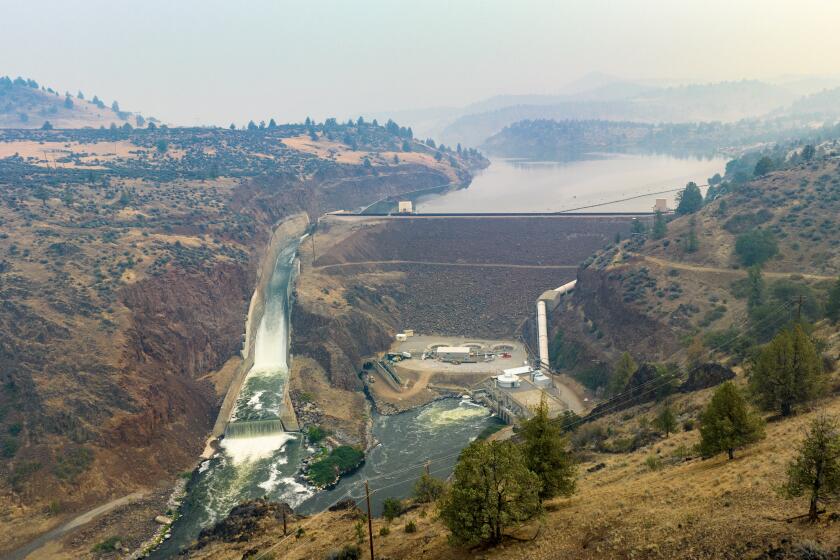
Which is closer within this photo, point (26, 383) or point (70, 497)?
point (70, 497)

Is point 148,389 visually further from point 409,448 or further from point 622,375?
point 622,375

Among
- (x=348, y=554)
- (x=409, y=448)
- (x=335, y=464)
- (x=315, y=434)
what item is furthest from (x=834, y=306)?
(x=315, y=434)

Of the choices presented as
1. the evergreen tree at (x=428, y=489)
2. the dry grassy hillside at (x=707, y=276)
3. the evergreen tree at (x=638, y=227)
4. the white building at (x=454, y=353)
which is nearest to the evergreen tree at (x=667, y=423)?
the evergreen tree at (x=428, y=489)

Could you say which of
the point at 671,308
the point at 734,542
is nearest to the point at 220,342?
the point at 671,308

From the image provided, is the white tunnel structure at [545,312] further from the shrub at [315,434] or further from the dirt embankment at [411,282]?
the shrub at [315,434]

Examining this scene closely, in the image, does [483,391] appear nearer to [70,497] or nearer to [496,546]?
[70,497]
